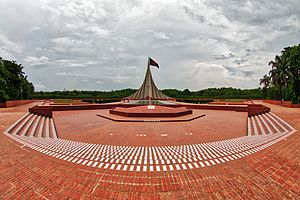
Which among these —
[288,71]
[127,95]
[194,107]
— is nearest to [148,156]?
[194,107]

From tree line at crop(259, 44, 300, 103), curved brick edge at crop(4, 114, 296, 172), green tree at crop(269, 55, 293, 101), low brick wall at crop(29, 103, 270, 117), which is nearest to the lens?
curved brick edge at crop(4, 114, 296, 172)

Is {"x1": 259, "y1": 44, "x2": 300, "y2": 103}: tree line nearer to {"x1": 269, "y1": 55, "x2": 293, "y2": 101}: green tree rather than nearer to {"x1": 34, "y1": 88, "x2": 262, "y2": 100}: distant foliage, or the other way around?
{"x1": 269, "y1": 55, "x2": 293, "y2": 101}: green tree

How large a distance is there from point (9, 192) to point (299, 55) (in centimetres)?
2437

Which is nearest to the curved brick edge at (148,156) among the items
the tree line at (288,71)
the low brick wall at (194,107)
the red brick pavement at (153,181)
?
the red brick pavement at (153,181)

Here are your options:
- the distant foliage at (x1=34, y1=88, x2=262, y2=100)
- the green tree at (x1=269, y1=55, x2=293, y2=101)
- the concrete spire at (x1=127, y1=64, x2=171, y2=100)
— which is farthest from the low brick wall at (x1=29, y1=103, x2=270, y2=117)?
the concrete spire at (x1=127, y1=64, x2=171, y2=100)

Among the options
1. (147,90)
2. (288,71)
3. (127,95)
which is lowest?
(127,95)

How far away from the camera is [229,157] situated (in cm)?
444

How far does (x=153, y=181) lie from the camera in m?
3.29

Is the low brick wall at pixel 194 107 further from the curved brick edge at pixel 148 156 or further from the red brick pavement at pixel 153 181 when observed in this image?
the red brick pavement at pixel 153 181

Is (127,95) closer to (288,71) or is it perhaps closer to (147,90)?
(147,90)

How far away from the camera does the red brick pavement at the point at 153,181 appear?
9.20ft

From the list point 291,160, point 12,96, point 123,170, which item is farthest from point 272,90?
point 12,96

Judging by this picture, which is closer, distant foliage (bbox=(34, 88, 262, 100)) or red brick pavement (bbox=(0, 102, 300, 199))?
red brick pavement (bbox=(0, 102, 300, 199))

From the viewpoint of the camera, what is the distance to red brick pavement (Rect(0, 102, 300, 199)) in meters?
2.80
